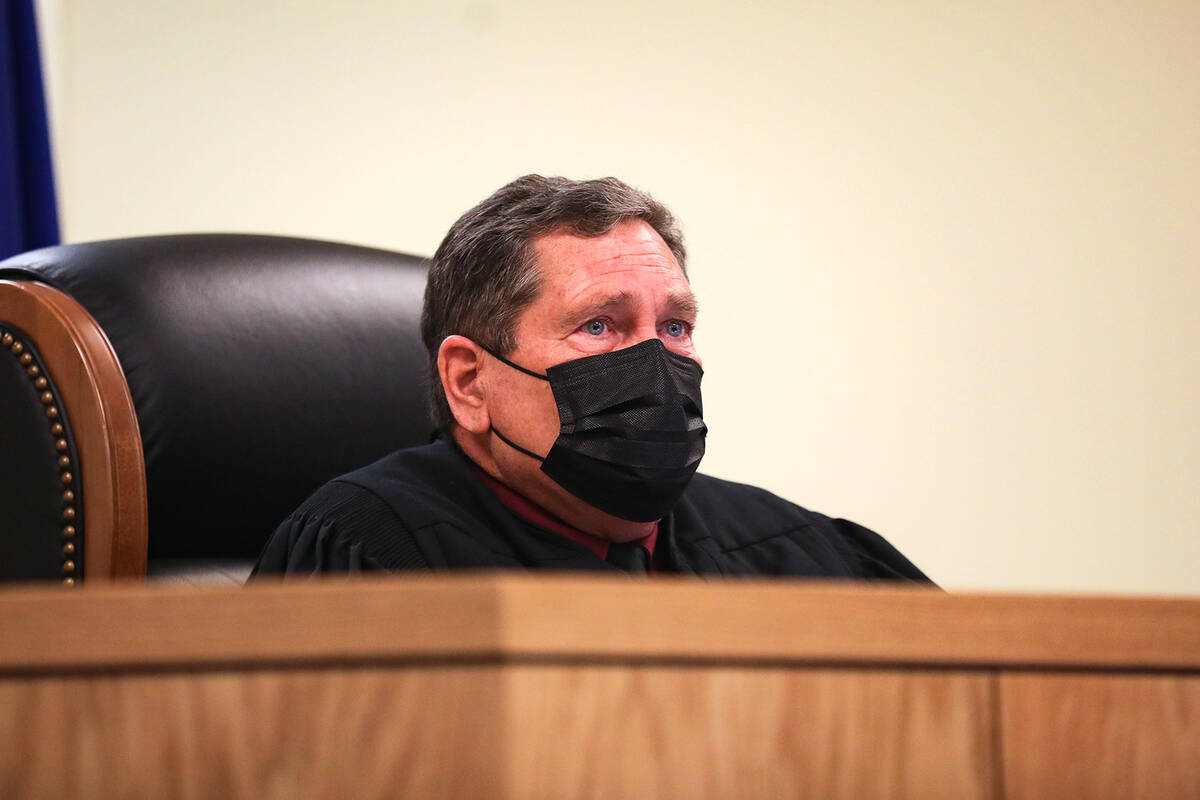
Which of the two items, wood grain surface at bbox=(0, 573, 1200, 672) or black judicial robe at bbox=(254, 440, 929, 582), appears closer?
wood grain surface at bbox=(0, 573, 1200, 672)

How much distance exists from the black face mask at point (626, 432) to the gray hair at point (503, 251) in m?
0.13

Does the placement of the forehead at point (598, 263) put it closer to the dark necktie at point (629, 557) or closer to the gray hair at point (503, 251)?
the gray hair at point (503, 251)

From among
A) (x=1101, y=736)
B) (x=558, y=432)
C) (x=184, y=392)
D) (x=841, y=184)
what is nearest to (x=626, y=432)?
(x=558, y=432)

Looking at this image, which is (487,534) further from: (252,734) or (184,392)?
(252,734)

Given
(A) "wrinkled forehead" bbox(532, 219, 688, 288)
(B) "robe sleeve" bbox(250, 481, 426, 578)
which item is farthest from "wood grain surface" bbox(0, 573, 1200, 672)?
(A) "wrinkled forehead" bbox(532, 219, 688, 288)

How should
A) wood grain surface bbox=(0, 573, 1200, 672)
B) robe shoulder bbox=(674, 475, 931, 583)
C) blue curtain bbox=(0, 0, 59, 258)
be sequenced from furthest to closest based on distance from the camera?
blue curtain bbox=(0, 0, 59, 258) < robe shoulder bbox=(674, 475, 931, 583) < wood grain surface bbox=(0, 573, 1200, 672)

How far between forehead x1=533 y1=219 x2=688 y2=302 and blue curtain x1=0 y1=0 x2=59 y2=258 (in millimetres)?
1444

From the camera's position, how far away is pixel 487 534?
1.51m

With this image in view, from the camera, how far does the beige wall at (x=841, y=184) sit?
280 centimetres

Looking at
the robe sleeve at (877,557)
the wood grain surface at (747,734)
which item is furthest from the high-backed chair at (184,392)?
the wood grain surface at (747,734)

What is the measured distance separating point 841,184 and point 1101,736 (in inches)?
94.6

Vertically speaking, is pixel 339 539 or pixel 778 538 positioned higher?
pixel 339 539

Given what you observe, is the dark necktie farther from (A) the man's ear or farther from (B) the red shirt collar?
(A) the man's ear

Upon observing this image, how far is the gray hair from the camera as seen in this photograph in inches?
63.9
